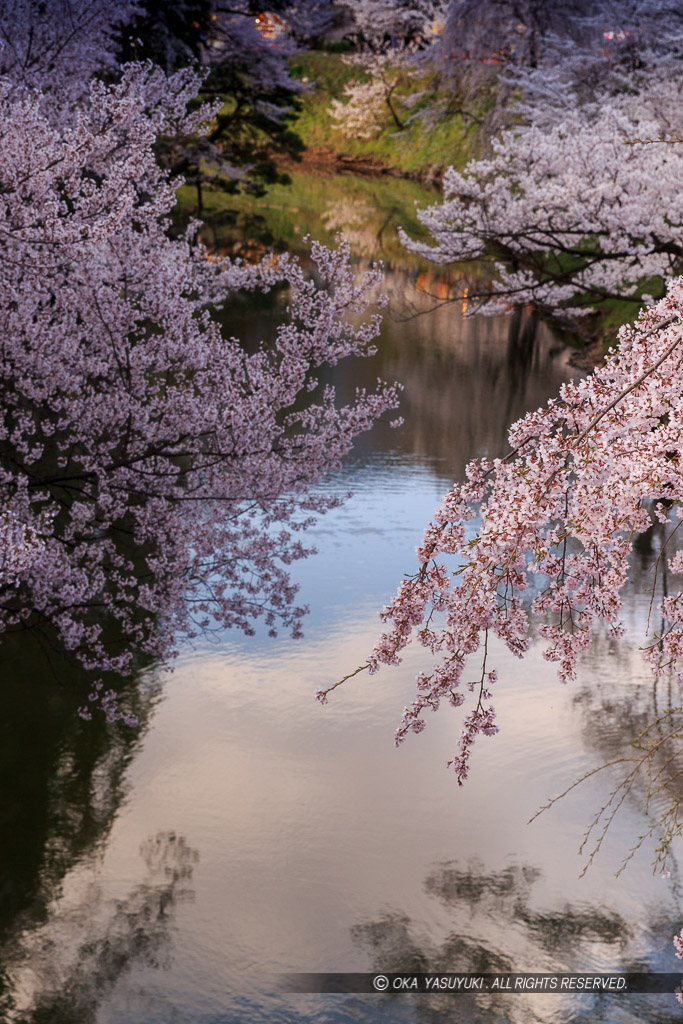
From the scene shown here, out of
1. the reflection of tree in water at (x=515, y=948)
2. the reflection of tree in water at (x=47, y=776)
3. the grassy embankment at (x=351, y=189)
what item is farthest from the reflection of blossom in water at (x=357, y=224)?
the reflection of tree in water at (x=515, y=948)

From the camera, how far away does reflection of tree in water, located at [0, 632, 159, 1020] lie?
5.95 meters

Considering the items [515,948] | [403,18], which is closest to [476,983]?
[515,948]

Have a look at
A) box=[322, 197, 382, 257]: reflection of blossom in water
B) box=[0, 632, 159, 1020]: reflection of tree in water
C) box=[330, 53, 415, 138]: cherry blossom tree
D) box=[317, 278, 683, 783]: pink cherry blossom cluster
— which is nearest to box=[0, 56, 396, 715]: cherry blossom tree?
box=[0, 632, 159, 1020]: reflection of tree in water

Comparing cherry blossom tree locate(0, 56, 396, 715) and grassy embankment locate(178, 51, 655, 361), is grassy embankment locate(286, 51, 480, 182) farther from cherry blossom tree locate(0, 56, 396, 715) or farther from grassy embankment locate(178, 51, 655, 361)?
cherry blossom tree locate(0, 56, 396, 715)

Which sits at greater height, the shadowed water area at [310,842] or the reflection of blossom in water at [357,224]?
the reflection of blossom in water at [357,224]

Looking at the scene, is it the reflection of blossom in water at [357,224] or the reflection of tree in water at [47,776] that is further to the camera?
the reflection of blossom in water at [357,224]

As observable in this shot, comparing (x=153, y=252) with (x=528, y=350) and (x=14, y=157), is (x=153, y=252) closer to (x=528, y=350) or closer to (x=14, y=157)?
(x=14, y=157)

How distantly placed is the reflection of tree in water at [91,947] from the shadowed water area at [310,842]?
1 centimetres

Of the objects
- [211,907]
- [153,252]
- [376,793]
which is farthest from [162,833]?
[153,252]

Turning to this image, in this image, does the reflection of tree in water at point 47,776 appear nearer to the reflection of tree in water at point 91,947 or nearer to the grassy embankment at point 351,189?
the reflection of tree in water at point 91,947

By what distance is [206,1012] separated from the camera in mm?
5215

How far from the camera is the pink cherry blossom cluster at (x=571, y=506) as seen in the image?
106 inches

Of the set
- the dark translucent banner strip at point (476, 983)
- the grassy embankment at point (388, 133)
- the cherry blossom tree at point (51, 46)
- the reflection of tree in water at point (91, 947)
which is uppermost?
the grassy embankment at point (388, 133)

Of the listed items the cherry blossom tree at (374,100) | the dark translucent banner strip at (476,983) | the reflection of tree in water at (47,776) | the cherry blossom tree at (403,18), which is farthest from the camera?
the cherry blossom tree at (374,100)
